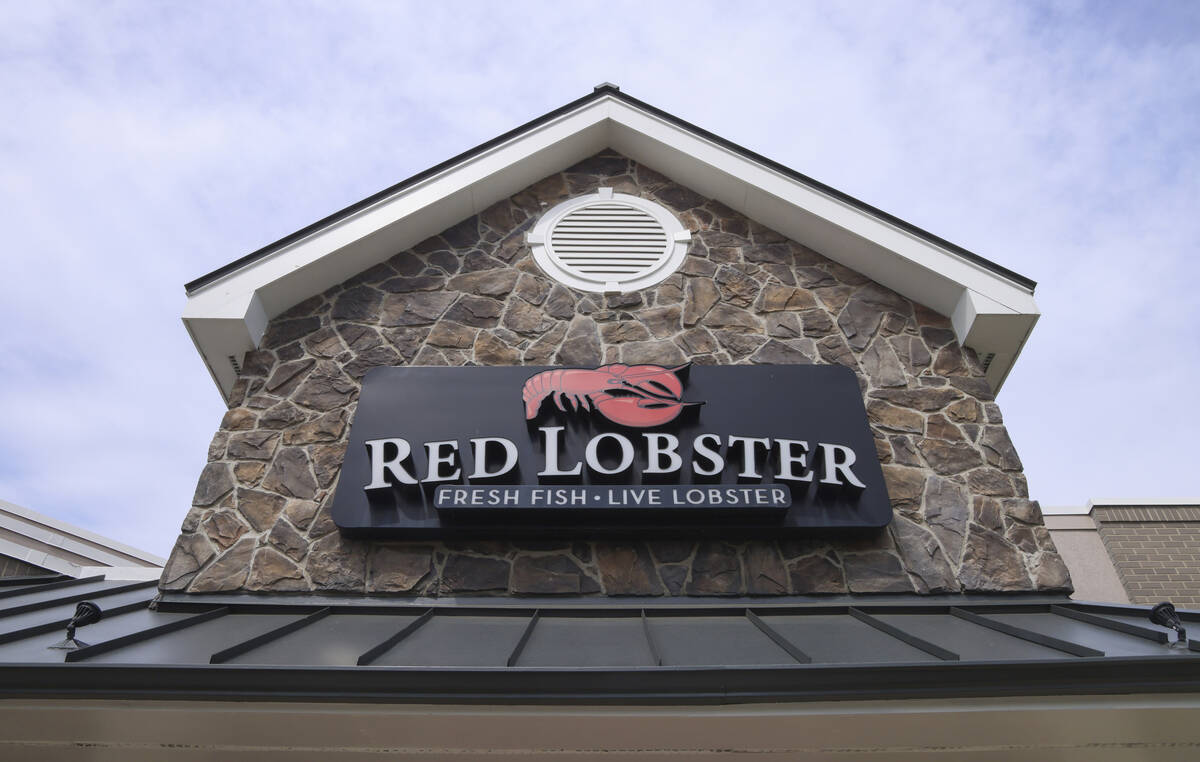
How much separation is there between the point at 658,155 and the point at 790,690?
20.6ft

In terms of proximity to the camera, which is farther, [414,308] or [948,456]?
[414,308]

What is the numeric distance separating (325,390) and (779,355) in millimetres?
4235

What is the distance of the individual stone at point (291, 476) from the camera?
6102mm

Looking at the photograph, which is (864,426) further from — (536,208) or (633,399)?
(536,208)

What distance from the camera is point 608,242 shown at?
7.79 meters

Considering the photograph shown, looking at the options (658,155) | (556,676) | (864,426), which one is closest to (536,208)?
(658,155)

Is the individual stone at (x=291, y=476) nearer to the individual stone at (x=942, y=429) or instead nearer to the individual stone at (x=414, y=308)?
the individual stone at (x=414, y=308)

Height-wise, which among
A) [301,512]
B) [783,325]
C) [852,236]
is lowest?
[301,512]

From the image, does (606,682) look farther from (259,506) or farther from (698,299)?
(698,299)

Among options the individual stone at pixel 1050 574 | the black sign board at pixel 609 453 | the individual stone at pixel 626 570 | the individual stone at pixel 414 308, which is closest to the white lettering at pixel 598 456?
the black sign board at pixel 609 453

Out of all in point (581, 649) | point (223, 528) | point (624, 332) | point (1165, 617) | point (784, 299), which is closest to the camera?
point (581, 649)

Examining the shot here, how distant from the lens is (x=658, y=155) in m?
8.28

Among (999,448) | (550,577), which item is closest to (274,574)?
(550,577)

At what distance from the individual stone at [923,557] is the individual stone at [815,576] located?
57 centimetres
